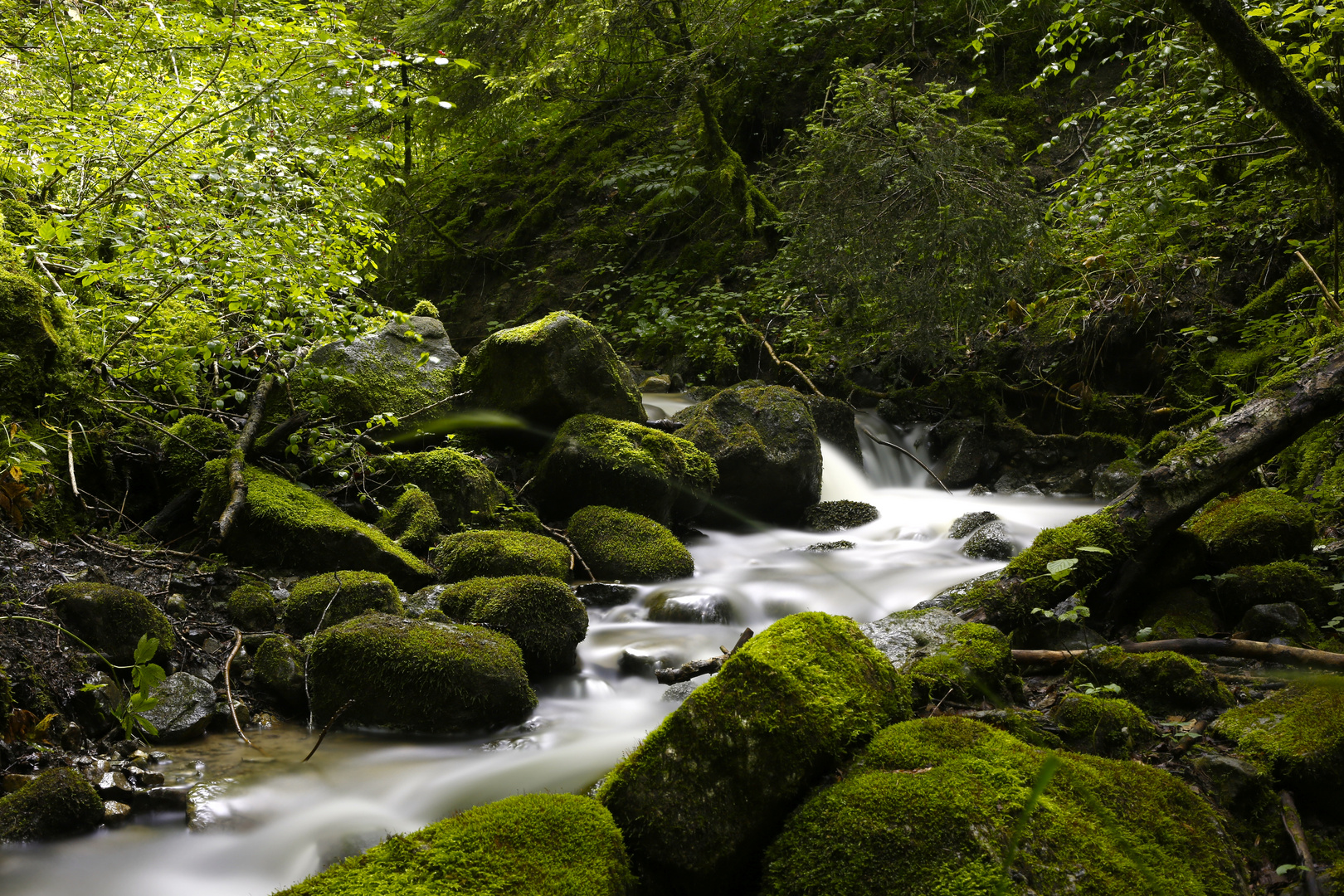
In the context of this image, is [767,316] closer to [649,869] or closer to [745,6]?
[745,6]

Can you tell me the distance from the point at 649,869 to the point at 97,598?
119 inches

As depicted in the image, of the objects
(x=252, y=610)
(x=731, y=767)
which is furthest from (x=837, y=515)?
(x=731, y=767)

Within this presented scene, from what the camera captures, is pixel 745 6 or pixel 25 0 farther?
pixel 745 6

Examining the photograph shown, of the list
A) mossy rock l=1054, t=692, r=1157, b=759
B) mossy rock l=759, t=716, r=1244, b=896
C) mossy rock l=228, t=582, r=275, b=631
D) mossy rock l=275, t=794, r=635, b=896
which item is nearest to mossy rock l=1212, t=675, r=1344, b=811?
mossy rock l=1054, t=692, r=1157, b=759

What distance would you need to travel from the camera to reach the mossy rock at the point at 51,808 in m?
2.69

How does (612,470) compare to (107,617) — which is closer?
(107,617)

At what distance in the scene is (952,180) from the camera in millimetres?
6961

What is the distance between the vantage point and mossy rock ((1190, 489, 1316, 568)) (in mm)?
4043

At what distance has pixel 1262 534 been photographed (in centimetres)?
406

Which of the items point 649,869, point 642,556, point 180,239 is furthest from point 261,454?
point 649,869

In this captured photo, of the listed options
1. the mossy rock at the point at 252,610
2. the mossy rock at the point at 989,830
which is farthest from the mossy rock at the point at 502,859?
the mossy rock at the point at 252,610

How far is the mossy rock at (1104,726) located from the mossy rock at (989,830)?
0.91 ft

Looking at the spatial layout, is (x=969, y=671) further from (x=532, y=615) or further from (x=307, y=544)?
(x=307, y=544)

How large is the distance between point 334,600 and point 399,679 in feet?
2.91
